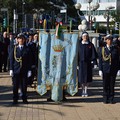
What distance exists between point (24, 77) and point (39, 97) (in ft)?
4.38

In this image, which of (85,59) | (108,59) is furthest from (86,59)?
(108,59)

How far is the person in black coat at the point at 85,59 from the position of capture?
11406 mm

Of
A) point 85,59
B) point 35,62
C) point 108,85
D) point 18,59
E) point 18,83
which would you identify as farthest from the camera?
point 85,59

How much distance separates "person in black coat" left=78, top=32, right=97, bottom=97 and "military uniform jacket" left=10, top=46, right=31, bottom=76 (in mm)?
1703

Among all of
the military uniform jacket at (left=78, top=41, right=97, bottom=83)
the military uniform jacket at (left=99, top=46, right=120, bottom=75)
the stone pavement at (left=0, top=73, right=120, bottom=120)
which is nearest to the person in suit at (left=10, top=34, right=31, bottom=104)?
the stone pavement at (left=0, top=73, right=120, bottom=120)

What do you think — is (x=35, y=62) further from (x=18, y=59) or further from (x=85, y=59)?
(x=85, y=59)

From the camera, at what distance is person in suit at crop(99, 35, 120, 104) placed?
1059cm

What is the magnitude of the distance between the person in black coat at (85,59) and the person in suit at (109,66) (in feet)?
2.60

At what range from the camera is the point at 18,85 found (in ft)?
34.7

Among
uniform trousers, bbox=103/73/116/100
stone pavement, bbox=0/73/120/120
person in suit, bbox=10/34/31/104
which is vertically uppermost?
person in suit, bbox=10/34/31/104

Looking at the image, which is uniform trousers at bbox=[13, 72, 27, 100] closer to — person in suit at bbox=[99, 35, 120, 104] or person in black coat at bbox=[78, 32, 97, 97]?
person in black coat at bbox=[78, 32, 97, 97]

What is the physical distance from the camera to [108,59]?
34.7 feet

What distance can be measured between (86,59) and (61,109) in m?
2.20

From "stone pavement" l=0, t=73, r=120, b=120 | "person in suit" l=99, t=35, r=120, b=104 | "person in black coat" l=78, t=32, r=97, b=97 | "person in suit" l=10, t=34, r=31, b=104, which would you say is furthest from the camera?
"person in black coat" l=78, t=32, r=97, b=97
